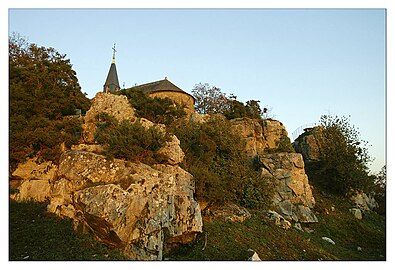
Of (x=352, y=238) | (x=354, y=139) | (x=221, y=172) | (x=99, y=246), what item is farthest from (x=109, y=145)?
(x=354, y=139)

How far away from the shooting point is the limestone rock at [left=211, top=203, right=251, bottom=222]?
13969 mm

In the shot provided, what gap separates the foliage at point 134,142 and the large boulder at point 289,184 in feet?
30.3

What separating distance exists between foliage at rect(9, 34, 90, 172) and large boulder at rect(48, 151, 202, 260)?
323 cm

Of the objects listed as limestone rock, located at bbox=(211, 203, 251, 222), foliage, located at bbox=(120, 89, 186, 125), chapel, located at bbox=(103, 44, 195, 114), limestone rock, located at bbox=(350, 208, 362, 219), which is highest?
chapel, located at bbox=(103, 44, 195, 114)

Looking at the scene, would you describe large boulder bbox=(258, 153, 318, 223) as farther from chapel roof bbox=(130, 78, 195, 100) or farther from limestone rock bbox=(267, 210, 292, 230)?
chapel roof bbox=(130, 78, 195, 100)

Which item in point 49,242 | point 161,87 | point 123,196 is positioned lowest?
point 49,242

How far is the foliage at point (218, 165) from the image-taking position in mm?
13797

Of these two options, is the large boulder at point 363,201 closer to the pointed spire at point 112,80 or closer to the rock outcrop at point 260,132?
the rock outcrop at point 260,132

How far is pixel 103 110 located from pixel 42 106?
276 cm

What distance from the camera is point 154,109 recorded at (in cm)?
1834

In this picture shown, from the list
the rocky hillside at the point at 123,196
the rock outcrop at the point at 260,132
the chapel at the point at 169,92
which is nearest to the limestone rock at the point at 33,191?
the rocky hillside at the point at 123,196

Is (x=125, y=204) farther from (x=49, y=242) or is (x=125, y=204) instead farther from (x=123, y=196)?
(x=49, y=242)

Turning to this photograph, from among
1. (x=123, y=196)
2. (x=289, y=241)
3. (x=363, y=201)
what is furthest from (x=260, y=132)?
(x=123, y=196)

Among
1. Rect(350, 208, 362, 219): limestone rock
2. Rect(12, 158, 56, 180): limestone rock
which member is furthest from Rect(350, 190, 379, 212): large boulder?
Rect(12, 158, 56, 180): limestone rock
